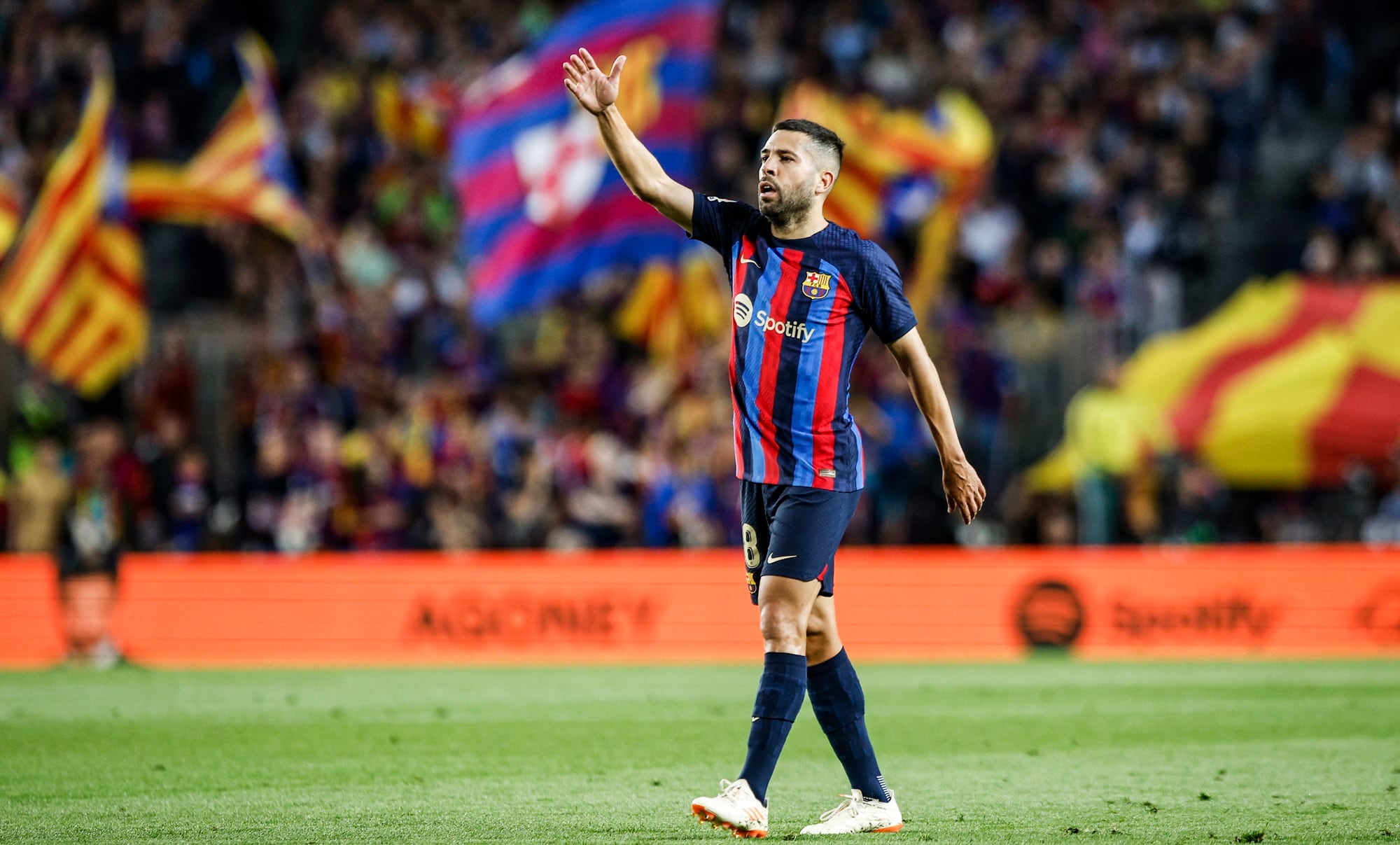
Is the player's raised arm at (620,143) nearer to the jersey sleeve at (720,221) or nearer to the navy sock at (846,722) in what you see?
the jersey sleeve at (720,221)

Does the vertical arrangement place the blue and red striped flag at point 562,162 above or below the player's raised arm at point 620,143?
above

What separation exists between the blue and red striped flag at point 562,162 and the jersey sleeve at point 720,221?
32.5ft

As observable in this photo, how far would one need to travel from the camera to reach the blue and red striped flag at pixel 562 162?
53.5ft

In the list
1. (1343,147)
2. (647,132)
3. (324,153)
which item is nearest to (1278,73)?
(1343,147)

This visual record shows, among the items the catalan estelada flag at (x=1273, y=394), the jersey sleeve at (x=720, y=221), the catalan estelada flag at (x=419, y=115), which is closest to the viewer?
the jersey sleeve at (x=720, y=221)

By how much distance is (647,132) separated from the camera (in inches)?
660

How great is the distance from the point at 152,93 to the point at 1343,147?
1442cm

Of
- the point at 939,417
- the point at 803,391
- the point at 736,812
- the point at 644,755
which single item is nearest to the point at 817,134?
the point at 803,391

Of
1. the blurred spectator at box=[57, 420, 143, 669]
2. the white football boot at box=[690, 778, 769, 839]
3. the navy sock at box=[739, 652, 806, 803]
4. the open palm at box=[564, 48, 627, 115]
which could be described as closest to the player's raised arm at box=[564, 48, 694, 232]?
the open palm at box=[564, 48, 627, 115]

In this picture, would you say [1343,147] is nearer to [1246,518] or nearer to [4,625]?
[1246,518]

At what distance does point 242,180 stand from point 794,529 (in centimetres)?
1283

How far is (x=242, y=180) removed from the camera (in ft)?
57.4

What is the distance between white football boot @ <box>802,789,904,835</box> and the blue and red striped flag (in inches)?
416

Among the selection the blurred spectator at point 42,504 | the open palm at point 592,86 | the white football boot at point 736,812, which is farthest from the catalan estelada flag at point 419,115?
the white football boot at point 736,812
